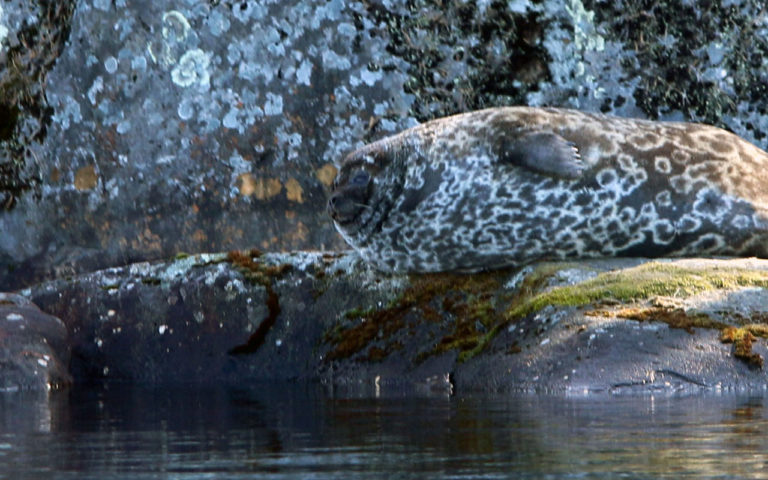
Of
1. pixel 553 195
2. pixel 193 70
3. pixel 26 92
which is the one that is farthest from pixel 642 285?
pixel 26 92

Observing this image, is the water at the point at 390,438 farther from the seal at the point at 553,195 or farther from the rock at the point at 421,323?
the seal at the point at 553,195

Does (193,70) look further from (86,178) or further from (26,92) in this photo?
(26,92)

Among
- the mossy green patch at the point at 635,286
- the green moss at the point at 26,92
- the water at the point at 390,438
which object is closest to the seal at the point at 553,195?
the mossy green patch at the point at 635,286

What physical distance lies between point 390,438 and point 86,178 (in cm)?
563

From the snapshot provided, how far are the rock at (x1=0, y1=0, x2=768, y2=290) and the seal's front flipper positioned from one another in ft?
5.48

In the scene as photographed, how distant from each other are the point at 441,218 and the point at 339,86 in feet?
5.93

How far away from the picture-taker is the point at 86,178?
961 cm

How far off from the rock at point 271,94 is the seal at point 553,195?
1.28 m

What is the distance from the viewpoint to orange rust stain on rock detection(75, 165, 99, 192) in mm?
9594

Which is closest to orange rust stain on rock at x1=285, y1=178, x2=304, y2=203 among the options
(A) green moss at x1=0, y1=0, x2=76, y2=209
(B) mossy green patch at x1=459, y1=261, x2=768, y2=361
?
(A) green moss at x1=0, y1=0, x2=76, y2=209

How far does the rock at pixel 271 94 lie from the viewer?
952 centimetres

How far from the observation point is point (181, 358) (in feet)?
26.1

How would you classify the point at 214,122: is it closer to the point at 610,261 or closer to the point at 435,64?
the point at 435,64

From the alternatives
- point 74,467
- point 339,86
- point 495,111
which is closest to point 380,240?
point 495,111
